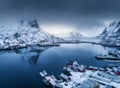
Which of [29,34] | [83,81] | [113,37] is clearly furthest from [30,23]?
[83,81]

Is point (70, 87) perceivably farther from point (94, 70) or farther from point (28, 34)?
point (28, 34)

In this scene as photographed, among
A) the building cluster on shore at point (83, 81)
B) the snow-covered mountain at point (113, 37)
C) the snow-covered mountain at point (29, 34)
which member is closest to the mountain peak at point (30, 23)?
the snow-covered mountain at point (29, 34)

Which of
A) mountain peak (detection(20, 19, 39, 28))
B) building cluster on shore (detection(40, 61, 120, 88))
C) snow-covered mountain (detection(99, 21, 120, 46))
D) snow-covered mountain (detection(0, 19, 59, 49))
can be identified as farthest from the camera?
mountain peak (detection(20, 19, 39, 28))

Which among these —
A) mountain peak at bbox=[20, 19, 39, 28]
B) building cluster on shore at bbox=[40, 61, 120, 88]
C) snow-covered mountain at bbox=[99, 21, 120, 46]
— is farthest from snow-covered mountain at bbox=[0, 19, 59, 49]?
building cluster on shore at bbox=[40, 61, 120, 88]

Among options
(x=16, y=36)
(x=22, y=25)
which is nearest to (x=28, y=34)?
(x=16, y=36)

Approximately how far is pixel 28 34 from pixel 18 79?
3501 inches

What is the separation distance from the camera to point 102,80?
79.3ft

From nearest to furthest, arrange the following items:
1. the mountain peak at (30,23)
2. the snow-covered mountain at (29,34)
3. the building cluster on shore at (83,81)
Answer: the building cluster on shore at (83,81) → the snow-covered mountain at (29,34) → the mountain peak at (30,23)

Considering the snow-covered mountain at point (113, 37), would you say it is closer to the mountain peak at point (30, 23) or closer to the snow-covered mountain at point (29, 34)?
the snow-covered mountain at point (29, 34)

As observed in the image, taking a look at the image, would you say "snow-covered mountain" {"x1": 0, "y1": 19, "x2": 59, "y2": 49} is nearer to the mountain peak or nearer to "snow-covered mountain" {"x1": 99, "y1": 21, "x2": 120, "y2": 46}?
the mountain peak

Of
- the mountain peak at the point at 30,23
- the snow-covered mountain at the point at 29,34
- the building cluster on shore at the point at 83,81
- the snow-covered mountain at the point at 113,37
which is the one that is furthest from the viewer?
the mountain peak at the point at 30,23

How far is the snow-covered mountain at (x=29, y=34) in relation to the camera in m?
102

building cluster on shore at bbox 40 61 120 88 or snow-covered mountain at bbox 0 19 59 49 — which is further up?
snow-covered mountain at bbox 0 19 59 49

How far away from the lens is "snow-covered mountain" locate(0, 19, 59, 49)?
334 feet
